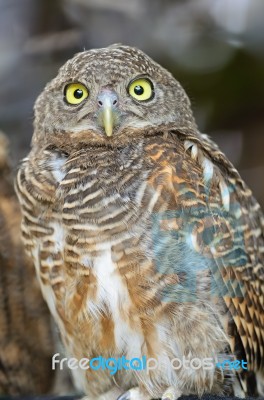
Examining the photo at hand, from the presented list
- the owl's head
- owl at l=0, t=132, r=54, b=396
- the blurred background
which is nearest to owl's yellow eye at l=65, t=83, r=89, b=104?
the owl's head

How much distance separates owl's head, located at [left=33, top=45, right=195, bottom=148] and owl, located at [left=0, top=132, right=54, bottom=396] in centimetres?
52

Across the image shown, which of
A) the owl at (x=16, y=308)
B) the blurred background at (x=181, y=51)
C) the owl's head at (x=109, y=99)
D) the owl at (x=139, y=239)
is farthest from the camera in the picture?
the blurred background at (x=181, y=51)

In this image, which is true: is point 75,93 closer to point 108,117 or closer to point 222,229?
point 108,117

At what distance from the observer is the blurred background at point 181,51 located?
459cm

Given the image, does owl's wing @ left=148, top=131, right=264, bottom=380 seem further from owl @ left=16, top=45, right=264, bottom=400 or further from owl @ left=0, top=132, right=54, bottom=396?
owl @ left=0, top=132, right=54, bottom=396

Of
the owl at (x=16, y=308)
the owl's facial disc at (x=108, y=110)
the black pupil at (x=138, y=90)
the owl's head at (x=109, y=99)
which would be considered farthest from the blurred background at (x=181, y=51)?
the owl's facial disc at (x=108, y=110)

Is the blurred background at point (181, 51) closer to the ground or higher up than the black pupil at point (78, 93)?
higher up

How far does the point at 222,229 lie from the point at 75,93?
69 cm

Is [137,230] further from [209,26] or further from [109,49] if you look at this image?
[209,26]

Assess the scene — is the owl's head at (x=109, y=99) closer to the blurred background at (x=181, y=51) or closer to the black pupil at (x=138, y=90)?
the black pupil at (x=138, y=90)

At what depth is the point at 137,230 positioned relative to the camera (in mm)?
2506

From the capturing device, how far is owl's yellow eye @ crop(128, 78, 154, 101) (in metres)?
2.70

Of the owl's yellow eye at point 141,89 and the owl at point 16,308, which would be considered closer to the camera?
the owl's yellow eye at point 141,89

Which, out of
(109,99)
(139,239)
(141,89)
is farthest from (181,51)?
(139,239)
